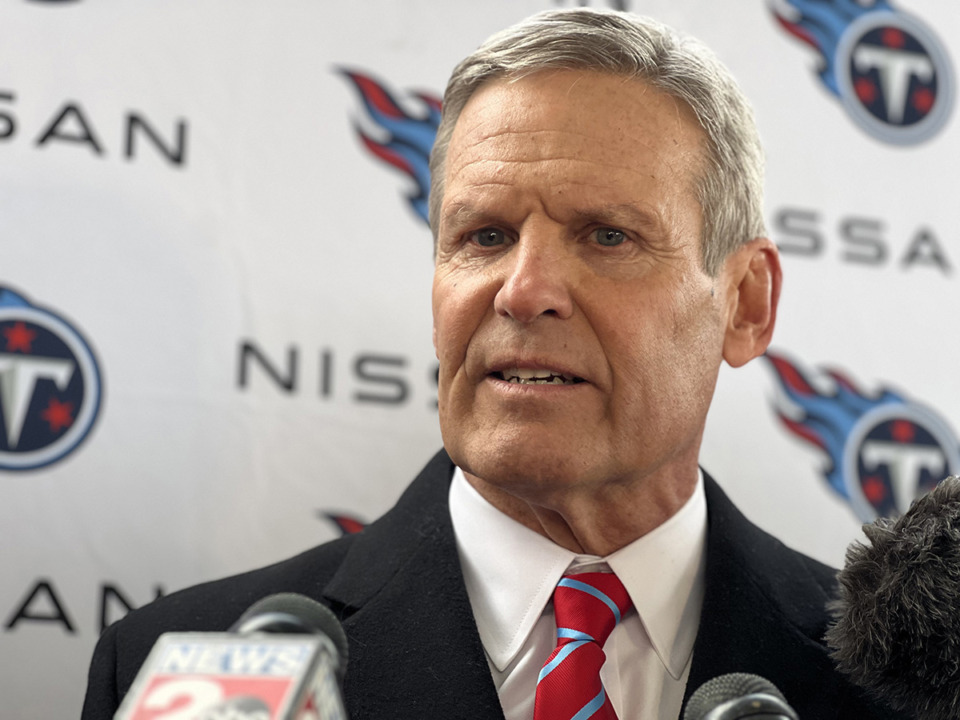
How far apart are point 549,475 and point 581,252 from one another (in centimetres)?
32

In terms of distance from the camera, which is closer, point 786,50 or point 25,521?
point 25,521

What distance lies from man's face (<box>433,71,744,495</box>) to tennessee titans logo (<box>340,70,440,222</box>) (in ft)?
1.41

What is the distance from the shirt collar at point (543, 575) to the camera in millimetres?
1569

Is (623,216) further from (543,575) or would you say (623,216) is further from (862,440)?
(862,440)

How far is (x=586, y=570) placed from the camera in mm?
1620

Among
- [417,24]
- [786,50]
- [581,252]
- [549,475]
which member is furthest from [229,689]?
[786,50]

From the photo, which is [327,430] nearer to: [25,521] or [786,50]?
[25,521]

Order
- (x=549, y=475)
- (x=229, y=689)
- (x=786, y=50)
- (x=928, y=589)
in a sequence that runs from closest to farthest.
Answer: (x=229, y=689) < (x=928, y=589) < (x=549, y=475) < (x=786, y=50)

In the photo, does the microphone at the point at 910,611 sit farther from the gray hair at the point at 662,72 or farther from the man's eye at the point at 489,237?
the man's eye at the point at 489,237

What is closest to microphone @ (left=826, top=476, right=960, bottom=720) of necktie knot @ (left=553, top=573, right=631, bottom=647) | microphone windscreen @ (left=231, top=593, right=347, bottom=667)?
necktie knot @ (left=553, top=573, right=631, bottom=647)

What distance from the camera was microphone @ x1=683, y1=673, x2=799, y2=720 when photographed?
2.78 feet

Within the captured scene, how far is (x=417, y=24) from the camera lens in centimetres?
214

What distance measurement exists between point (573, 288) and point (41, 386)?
0.93 m

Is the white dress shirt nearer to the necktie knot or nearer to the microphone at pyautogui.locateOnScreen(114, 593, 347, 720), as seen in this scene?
the necktie knot
